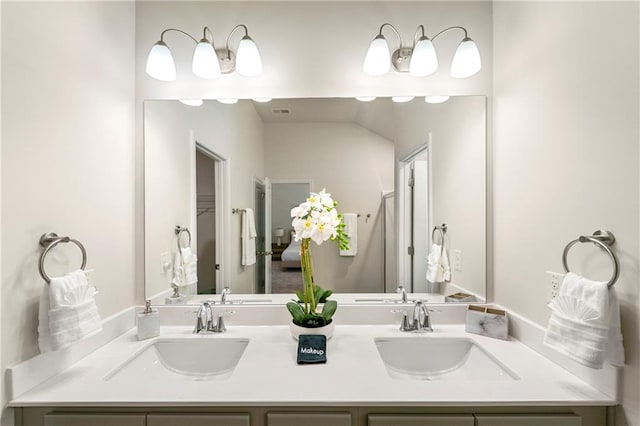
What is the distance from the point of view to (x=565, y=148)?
42.2 inches

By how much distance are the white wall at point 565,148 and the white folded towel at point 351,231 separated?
66 centimetres

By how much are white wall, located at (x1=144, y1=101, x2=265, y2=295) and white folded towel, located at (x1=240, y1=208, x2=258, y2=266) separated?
3 centimetres

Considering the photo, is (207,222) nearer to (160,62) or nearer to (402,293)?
(160,62)

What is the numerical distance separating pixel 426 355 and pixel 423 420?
45 centimetres

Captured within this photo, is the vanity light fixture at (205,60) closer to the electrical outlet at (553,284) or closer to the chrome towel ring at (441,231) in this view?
the chrome towel ring at (441,231)

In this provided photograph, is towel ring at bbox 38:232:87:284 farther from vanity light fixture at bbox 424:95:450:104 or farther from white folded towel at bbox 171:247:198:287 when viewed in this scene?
vanity light fixture at bbox 424:95:450:104

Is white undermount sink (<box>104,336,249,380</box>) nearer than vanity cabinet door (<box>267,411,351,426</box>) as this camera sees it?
No

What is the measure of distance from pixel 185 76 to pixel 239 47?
32cm

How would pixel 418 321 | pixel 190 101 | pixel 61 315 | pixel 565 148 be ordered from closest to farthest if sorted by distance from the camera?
pixel 61 315, pixel 565 148, pixel 418 321, pixel 190 101

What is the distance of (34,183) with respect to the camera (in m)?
0.99

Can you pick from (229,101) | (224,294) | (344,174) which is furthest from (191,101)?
(224,294)

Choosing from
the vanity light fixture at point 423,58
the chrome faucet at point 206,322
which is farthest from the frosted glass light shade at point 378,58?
the chrome faucet at point 206,322

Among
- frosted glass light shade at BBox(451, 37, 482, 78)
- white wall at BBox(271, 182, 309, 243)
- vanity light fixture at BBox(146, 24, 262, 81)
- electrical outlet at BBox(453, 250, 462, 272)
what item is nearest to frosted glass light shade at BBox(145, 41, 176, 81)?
vanity light fixture at BBox(146, 24, 262, 81)

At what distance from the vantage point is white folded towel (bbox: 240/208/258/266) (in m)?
1.58
